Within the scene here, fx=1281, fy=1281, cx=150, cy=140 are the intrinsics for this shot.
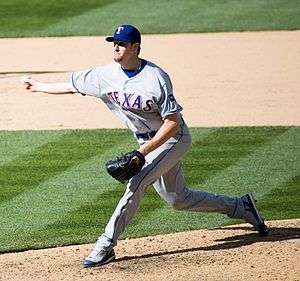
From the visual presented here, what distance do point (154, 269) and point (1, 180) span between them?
3.19m

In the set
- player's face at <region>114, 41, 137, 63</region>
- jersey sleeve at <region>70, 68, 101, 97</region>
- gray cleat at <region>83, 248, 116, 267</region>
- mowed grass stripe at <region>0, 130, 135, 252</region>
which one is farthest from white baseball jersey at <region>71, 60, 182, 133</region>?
mowed grass stripe at <region>0, 130, 135, 252</region>

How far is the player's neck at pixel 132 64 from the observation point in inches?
372

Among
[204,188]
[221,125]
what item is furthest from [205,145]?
[204,188]

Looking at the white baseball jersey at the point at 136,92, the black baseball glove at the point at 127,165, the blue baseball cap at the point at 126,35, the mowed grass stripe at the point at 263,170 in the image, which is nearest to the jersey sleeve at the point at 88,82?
the white baseball jersey at the point at 136,92

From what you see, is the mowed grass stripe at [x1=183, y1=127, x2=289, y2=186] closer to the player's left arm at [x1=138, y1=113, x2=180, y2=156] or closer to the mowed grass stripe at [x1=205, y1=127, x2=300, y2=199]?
the mowed grass stripe at [x1=205, y1=127, x2=300, y2=199]

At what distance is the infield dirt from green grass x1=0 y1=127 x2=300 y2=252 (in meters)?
0.37

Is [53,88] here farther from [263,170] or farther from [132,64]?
[263,170]

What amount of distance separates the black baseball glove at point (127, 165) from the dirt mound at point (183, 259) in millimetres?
682

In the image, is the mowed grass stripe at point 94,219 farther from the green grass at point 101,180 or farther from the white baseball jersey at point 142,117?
the white baseball jersey at point 142,117

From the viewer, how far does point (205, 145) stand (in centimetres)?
1359

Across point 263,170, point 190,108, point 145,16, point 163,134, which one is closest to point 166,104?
point 163,134

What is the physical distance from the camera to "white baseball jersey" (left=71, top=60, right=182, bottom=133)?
30.7 feet

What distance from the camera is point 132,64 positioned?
9.48 m

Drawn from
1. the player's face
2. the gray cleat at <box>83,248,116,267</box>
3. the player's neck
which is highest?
the player's face
